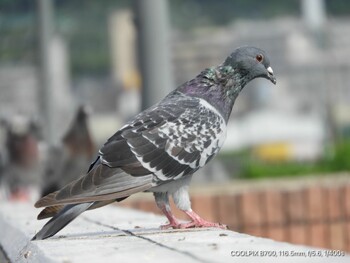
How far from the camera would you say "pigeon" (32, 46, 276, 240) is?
26.9 feet

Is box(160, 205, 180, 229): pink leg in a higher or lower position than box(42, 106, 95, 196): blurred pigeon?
higher

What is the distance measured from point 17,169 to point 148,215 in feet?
30.6

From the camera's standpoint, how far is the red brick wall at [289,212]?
13.1 metres

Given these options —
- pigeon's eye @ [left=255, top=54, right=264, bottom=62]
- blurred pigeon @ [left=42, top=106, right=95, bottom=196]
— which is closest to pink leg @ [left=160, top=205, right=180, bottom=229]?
pigeon's eye @ [left=255, top=54, right=264, bottom=62]

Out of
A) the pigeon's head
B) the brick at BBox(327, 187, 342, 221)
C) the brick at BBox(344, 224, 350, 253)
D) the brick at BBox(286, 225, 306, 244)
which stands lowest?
the brick at BBox(344, 224, 350, 253)

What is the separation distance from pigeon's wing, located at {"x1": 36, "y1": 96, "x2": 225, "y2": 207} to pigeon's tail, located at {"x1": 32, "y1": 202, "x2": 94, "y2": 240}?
12 centimetres

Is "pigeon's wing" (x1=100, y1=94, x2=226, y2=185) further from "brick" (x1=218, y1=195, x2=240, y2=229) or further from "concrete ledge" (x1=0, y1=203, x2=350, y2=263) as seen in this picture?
"brick" (x1=218, y1=195, x2=240, y2=229)

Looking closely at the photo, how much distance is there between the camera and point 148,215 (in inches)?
405

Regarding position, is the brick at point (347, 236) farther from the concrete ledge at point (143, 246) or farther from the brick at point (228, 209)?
the concrete ledge at point (143, 246)

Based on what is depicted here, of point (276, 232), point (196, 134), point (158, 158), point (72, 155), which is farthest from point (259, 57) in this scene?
point (72, 155)

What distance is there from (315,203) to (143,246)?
5.98 m

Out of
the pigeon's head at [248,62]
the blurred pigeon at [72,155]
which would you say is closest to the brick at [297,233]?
the blurred pigeon at [72,155]

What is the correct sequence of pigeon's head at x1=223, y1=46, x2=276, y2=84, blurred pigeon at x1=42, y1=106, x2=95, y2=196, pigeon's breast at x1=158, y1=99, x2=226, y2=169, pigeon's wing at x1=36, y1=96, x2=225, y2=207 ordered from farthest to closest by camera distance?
blurred pigeon at x1=42, y1=106, x2=95, y2=196 → pigeon's head at x1=223, y1=46, x2=276, y2=84 → pigeon's breast at x1=158, y1=99, x2=226, y2=169 → pigeon's wing at x1=36, y1=96, x2=225, y2=207

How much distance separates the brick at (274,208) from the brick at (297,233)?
12cm
